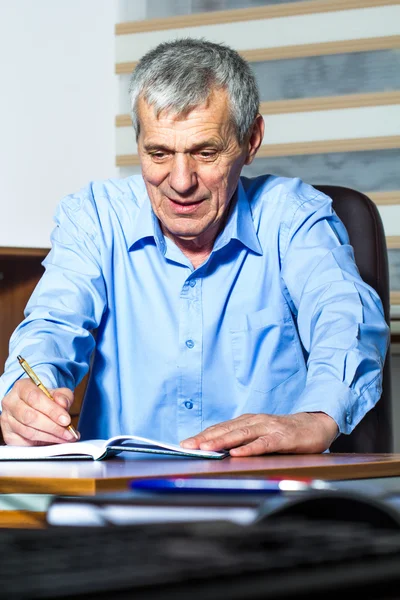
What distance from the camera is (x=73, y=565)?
7.9 inches

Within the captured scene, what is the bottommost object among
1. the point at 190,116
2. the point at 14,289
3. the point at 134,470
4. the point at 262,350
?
the point at 14,289

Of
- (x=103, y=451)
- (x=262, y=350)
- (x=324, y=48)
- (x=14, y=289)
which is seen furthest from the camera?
(x=324, y=48)

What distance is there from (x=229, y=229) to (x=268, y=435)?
0.72m

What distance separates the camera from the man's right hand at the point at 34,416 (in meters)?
1.17

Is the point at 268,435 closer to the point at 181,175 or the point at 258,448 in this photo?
the point at 258,448

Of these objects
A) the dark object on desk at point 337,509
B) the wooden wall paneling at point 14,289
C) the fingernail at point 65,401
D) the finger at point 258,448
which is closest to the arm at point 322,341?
the finger at point 258,448

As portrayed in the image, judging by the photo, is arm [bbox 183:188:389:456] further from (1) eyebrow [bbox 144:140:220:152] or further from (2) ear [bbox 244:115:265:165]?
(1) eyebrow [bbox 144:140:220:152]

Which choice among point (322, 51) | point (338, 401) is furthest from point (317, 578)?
point (322, 51)

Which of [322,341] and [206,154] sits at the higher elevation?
[206,154]

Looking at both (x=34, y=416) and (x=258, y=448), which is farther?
(x=34, y=416)

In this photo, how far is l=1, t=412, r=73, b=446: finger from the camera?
1.18m

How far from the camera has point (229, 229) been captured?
67.7 inches

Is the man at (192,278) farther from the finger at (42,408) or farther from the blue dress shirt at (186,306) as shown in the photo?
the finger at (42,408)

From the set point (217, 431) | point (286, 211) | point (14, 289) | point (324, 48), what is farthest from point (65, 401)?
point (324, 48)
